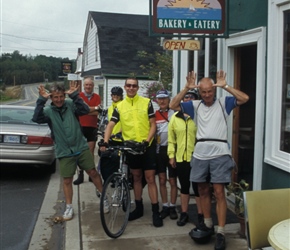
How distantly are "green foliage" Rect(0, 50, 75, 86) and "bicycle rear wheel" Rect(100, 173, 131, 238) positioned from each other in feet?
313

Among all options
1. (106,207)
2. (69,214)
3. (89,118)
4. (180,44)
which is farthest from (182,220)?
(89,118)

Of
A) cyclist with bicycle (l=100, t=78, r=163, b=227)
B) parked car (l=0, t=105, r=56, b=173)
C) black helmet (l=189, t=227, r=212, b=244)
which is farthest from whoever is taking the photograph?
parked car (l=0, t=105, r=56, b=173)

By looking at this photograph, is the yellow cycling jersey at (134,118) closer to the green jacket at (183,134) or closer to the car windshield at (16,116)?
the green jacket at (183,134)

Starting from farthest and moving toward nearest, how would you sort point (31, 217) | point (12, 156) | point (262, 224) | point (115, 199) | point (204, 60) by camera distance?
point (12, 156) < point (204, 60) < point (31, 217) < point (115, 199) < point (262, 224)

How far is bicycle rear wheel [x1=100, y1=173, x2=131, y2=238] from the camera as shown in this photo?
4.73 m

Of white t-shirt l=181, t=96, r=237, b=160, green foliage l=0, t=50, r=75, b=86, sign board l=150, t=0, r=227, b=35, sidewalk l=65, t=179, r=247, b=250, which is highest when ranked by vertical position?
green foliage l=0, t=50, r=75, b=86

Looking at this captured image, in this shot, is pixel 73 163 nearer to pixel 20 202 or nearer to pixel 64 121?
pixel 64 121

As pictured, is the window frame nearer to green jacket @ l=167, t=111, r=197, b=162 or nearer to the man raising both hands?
the man raising both hands

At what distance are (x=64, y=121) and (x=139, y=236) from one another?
1696 millimetres

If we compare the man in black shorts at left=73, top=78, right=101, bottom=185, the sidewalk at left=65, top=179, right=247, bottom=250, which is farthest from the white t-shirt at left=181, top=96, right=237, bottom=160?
the man in black shorts at left=73, top=78, right=101, bottom=185

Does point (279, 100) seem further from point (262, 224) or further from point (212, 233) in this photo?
point (262, 224)

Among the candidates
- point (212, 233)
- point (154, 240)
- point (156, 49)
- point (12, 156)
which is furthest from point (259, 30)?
point (156, 49)

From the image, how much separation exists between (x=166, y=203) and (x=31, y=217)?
2.03 m

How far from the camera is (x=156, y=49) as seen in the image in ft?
77.0
